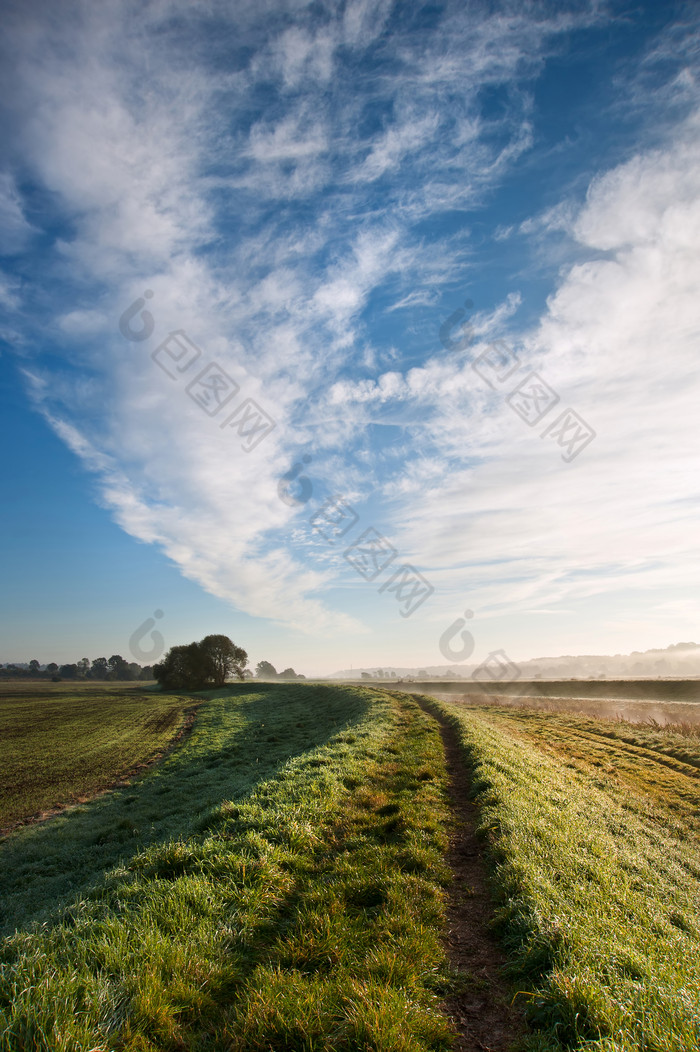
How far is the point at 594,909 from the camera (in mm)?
6242

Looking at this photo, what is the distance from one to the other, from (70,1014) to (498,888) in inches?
229

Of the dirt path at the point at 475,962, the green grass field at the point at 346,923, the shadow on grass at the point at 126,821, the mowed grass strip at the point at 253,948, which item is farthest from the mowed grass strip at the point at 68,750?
the dirt path at the point at 475,962

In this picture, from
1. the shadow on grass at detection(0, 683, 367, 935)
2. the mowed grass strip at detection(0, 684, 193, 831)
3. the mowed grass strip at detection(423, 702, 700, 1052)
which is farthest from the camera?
the mowed grass strip at detection(0, 684, 193, 831)

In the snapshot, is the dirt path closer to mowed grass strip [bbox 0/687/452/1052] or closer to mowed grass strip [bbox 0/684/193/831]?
mowed grass strip [bbox 0/687/452/1052]

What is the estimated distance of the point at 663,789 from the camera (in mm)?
17094

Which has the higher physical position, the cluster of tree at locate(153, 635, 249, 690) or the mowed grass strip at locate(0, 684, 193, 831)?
the cluster of tree at locate(153, 635, 249, 690)

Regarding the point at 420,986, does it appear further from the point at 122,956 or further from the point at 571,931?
the point at 122,956

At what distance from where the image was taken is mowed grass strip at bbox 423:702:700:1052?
4.05m

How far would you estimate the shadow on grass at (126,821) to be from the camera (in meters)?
10.3

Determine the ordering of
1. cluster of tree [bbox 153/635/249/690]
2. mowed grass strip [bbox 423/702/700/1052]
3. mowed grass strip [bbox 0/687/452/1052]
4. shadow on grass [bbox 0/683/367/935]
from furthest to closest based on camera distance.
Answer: cluster of tree [bbox 153/635/249/690]
shadow on grass [bbox 0/683/367/935]
mowed grass strip [bbox 423/702/700/1052]
mowed grass strip [bbox 0/687/452/1052]

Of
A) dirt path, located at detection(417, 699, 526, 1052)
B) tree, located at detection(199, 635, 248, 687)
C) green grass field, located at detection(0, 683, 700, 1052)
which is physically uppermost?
tree, located at detection(199, 635, 248, 687)

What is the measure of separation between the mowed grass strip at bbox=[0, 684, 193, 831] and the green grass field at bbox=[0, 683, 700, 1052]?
7994mm

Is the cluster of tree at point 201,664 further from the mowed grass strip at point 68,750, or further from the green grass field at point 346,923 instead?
the green grass field at point 346,923

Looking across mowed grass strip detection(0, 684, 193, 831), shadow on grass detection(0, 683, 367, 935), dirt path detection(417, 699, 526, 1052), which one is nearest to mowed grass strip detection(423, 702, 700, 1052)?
dirt path detection(417, 699, 526, 1052)
